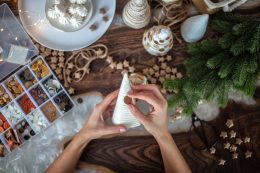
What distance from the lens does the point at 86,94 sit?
112 centimetres

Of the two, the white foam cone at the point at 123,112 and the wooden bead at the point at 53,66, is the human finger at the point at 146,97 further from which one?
the wooden bead at the point at 53,66

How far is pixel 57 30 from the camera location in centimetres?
112

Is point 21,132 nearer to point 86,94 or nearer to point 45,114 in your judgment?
point 45,114

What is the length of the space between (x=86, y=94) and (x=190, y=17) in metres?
0.38

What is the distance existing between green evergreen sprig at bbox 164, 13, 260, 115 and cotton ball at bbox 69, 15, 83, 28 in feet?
1.00

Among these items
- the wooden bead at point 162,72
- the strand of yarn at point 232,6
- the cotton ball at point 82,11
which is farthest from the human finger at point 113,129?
the strand of yarn at point 232,6

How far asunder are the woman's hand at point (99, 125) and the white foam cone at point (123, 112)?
2 centimetres

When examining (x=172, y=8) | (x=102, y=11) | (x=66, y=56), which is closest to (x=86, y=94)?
(x=66, y=56)

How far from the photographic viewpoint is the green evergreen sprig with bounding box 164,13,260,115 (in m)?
0.87

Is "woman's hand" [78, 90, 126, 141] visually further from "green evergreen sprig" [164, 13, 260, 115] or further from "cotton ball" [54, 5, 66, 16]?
"cotton ball" [54, 5, 66, 16]

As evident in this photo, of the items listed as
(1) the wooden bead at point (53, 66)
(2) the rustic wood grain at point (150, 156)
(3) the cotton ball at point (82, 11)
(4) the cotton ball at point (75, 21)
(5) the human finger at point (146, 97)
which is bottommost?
(2) the rustic wood grain at point (150, 156)

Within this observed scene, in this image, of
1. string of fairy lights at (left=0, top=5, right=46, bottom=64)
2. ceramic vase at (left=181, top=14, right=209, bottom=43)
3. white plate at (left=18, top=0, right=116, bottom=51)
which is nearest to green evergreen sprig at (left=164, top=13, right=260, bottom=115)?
ceramic vase at (left=181, top=14, right=209, bottom=43)

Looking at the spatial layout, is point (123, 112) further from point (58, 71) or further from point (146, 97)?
point (58, 71)

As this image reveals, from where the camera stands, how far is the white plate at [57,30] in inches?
43.7
